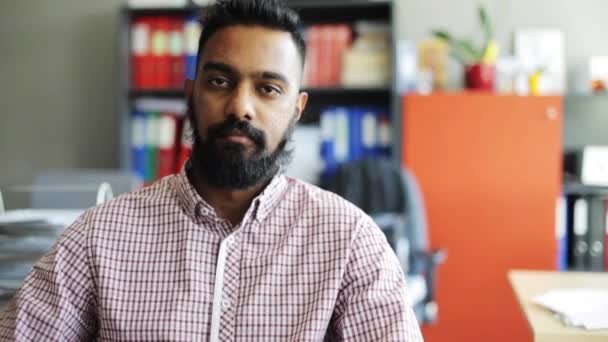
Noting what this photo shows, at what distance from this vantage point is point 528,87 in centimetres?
347

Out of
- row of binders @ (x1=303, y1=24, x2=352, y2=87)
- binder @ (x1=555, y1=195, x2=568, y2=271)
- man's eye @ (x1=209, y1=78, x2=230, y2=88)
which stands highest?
row of binders @ (x1=303, y1=24, x2=352, y2=87)

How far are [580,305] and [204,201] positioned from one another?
3.05 ft

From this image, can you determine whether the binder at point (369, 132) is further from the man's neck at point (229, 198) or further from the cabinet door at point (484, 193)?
the man's neck at point (229, 198)

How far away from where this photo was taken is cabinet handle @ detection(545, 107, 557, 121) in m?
3.20

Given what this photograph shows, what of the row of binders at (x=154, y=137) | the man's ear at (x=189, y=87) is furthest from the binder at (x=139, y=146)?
the man's ear at (x=189, y=87)

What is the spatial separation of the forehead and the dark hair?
0.01m

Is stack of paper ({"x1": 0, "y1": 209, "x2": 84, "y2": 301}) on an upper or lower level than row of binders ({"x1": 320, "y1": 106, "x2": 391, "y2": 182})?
lower

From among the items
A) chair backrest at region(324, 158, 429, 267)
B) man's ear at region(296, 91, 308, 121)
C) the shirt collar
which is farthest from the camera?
chair backrest at region(324, 158, 429, 267)

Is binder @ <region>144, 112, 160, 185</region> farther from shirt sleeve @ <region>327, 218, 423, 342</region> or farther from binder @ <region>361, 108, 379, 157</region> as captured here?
shirt sleeve @ <region>327, 218, 423, 342</region>

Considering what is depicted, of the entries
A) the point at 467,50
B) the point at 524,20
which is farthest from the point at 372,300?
the point at 524,20

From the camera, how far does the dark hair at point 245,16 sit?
1280 mm

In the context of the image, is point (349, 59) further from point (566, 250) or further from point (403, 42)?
point (566, 250)

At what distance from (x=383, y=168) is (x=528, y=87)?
964 mm

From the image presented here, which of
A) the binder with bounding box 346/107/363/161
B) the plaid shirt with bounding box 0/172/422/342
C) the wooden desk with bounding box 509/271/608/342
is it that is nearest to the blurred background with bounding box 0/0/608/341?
the binder with bounding box 346/107/363/161
